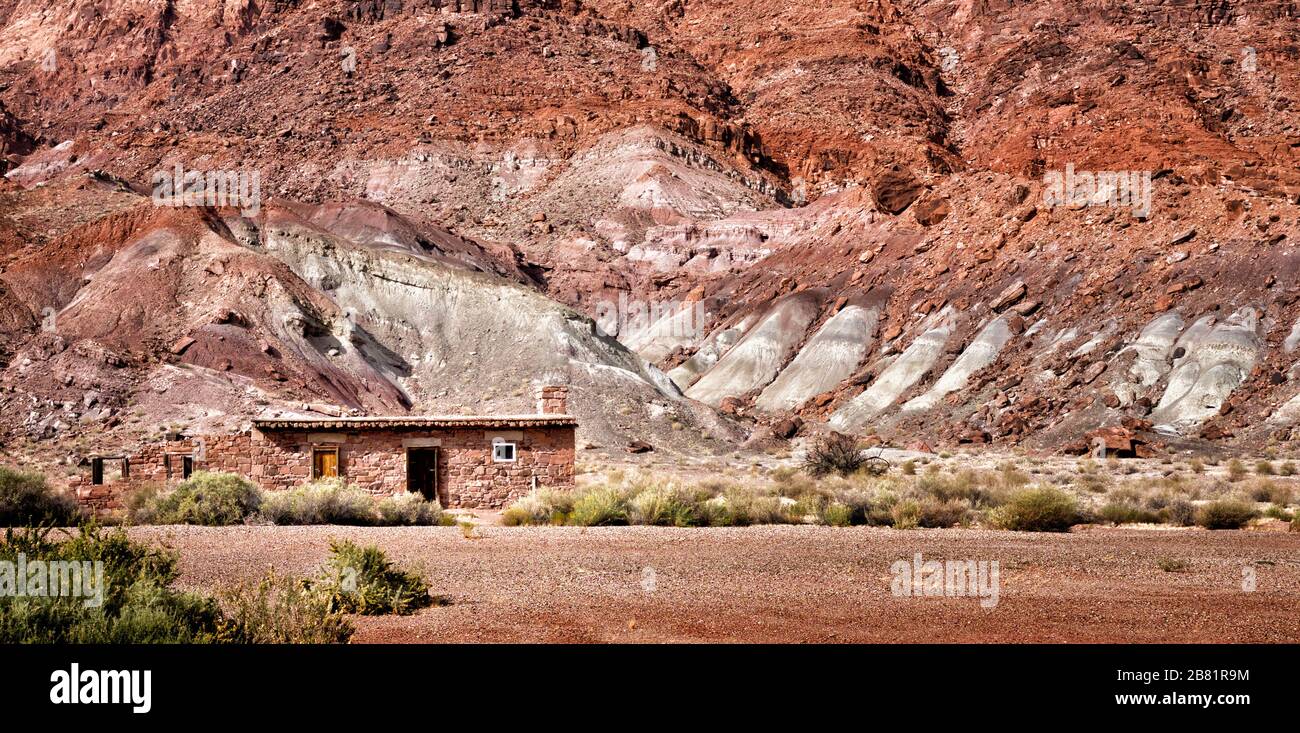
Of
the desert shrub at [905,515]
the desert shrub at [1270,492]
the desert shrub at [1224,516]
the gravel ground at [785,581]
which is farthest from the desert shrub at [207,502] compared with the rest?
the desert shrub at [1270,492]

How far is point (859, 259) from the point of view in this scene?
226 ft

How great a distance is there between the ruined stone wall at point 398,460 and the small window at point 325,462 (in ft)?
0.34

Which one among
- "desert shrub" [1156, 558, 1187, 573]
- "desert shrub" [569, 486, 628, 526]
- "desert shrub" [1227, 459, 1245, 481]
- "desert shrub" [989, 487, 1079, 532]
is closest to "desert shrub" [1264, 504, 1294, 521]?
"desert shrub" [989, 487, 1079, 532]

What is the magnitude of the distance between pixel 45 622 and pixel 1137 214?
180ft

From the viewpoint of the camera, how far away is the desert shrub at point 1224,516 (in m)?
21.6

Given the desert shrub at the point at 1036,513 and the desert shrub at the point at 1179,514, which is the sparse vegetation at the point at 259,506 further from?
the desert shrub at the point at 1179,514

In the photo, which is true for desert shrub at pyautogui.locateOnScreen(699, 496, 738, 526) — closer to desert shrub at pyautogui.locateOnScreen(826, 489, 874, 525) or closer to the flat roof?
desert shrub at pyautogui.locateOnScreen(826, 489, 874, 525)

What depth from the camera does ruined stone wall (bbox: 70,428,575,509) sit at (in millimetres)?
26359

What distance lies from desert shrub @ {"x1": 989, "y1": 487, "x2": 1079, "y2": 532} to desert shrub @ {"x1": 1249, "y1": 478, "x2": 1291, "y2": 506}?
21.0ft

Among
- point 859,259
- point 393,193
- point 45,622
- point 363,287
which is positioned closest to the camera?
point 45,622

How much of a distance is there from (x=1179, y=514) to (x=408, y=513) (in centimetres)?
1400

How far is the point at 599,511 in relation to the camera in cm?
2172

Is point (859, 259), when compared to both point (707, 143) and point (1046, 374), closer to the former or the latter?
point (1046, 374)
